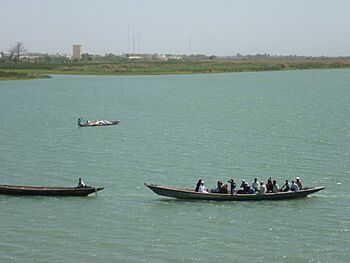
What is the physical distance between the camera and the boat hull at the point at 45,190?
3556 cm

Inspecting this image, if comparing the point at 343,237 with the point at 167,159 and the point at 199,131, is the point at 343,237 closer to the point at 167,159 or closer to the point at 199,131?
the point at 167,159

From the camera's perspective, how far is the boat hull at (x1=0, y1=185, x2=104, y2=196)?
35.6m

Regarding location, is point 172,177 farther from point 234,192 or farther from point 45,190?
point 45,190

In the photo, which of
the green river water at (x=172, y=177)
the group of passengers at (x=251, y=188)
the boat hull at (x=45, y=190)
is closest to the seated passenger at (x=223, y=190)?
the group of passengers at (x=251, y=188)

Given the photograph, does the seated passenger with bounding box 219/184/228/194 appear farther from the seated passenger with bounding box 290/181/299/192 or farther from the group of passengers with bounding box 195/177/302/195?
the seated passenger with bounding box 290/181/299/192

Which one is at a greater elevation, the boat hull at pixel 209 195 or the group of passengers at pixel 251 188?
the group of passengers at pixel 251 188

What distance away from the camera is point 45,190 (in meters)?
35.5

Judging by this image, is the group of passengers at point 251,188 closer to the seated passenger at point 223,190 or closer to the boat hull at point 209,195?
the seated passenger at point 223,190

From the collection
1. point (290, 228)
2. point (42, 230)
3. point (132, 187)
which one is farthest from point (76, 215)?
point (290, 228)

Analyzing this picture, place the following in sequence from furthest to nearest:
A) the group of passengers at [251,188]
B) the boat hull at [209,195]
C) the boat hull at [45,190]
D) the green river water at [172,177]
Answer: the boat hull at [45,190], the group of passengers at [251,188], the boat hull at [209,195], the green river water at [172,177]

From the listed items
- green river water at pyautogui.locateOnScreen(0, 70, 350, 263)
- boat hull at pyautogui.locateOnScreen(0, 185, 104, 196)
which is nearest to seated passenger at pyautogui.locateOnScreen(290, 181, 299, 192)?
green river water at pyautogui.locateOnScreen(0, 70, 350, 263)

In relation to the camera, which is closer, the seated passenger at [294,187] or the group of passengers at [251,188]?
the group of passengers at [251,188]

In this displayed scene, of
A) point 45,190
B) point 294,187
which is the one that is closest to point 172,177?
point 294,187

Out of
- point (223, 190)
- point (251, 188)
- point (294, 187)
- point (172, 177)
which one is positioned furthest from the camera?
point (172, 177)
